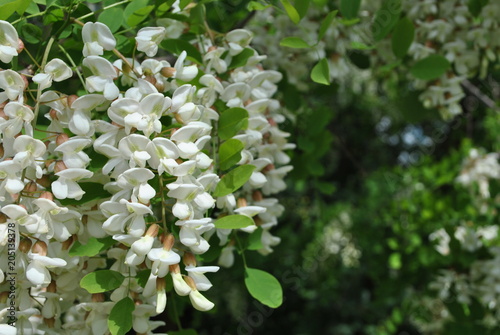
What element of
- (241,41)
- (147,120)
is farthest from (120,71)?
(241,41)

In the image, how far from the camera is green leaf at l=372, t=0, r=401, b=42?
0.98m

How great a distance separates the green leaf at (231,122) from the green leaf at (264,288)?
8.0 inches

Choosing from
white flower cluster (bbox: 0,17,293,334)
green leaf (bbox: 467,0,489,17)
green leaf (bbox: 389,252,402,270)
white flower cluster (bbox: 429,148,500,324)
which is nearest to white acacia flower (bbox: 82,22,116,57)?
white flower cluster (bbox: 0,17,293,334)

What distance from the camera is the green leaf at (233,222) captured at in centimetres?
70

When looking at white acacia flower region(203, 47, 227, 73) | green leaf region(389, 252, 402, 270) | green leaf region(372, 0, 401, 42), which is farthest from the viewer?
green leaf region(389, 252, 402, 270)

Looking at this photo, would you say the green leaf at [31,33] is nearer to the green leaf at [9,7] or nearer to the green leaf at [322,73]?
the green leaf at [9,7]

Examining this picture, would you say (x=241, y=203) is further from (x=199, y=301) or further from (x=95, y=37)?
(x=95, y=37)

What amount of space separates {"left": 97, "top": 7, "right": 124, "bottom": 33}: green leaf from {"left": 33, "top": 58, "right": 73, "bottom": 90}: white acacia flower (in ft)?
0.49

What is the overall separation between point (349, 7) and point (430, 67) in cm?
19

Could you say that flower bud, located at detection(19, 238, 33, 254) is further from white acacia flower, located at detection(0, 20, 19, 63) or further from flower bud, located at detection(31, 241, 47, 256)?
white acacia flower, located at detection(0, 20, 19, 63)

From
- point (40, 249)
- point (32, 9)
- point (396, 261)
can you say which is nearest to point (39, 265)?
point (40, 249)

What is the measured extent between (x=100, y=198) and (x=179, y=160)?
0.11 m

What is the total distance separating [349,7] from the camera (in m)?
0.99

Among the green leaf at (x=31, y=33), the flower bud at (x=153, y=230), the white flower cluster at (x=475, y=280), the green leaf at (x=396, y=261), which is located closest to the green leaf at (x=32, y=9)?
the green leaf at (x=31, y=33)
